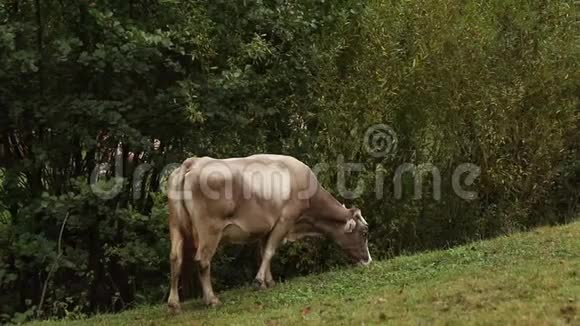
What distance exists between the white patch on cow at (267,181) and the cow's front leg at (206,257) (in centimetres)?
70

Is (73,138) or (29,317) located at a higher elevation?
(73,138)

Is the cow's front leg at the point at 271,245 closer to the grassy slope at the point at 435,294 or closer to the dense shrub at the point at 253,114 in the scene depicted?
the grassy slope at the point at 435,294

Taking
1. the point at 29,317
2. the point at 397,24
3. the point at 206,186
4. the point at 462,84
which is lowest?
the point at 29,317

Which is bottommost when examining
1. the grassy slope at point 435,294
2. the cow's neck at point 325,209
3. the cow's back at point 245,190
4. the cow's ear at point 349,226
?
the grassy slope at point 435,294

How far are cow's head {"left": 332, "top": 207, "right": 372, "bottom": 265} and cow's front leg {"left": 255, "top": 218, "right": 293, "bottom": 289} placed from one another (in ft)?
4.16

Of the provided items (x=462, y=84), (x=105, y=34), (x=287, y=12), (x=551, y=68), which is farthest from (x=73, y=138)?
(x=551, y=68)

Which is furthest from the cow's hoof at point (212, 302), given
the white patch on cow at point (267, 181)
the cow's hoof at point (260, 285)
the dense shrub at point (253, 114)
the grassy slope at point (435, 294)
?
the dense shrub at point (253, 114)

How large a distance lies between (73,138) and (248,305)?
3940mm

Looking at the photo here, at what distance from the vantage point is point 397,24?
1380 cm

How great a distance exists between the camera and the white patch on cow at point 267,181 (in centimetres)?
1050

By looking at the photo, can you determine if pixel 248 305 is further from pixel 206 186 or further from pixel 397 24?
pixel 397 24

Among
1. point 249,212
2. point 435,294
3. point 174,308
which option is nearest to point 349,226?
point 249,212

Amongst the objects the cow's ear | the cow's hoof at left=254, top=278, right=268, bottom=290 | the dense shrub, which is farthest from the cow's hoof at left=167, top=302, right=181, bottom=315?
the cow's ear

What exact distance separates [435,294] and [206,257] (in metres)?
2.78
